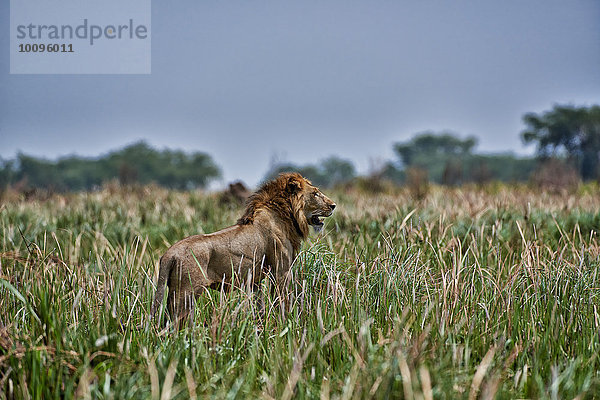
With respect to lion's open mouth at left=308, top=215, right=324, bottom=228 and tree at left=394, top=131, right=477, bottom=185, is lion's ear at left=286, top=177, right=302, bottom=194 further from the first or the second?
tree at left=394, top=131, right=477, bottom=185

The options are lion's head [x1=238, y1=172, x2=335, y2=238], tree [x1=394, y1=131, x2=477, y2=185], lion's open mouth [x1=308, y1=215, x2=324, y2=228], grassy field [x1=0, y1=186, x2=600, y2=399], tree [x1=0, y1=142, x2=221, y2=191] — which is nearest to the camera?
grassy field [x1=0, y1=186, x2=600, y2=399]

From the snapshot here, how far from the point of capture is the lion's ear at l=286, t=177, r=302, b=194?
15.3 feet

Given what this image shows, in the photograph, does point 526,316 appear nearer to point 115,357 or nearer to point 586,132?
point 115,357

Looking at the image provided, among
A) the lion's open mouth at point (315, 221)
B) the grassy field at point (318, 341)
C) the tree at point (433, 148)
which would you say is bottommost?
the grassy field at point (318, 341)

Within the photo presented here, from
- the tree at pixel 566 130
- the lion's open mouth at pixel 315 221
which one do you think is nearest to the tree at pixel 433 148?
the tree at pixel 566 130

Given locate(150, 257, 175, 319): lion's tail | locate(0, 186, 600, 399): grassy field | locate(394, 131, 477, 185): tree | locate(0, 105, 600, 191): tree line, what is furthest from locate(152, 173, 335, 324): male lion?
locate(394, 131, 477, 185): tree

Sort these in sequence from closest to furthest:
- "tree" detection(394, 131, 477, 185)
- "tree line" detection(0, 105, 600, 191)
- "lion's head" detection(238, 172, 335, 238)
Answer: "lion's head" detection(238, 172, 335, 238) → "tree line" detection(0, 105, 600, 191) → "tree" detection(394, 131, 477, 185)

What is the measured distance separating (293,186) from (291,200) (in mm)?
112

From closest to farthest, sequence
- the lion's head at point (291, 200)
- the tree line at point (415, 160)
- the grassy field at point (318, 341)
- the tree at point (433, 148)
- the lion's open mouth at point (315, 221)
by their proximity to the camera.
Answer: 1. the grassy field at point (318, 341)
2. the lion's head at point (291, 200)
3. the lion's open mouth at point (315, 221)
4. the tree line at point (415, 160)
5. the tree at point (433, 148)

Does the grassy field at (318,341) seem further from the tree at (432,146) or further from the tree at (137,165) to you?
the tree at (432,146)

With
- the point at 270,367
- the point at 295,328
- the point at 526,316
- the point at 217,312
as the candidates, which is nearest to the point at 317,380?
the point at 270,367

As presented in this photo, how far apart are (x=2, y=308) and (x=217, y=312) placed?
140 cm

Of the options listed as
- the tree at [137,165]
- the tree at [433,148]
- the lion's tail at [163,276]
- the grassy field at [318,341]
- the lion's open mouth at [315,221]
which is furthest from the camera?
the tree at [433,148]

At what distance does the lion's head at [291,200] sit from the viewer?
4.61 metres
